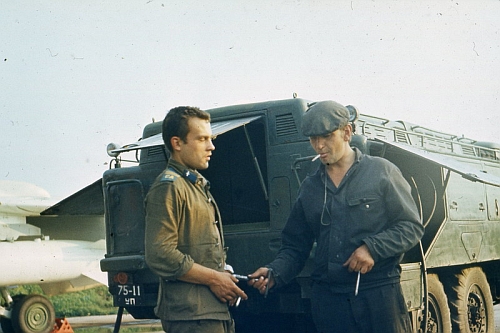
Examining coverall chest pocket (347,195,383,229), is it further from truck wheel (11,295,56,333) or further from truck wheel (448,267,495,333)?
truck wheel (11,295,56,333)

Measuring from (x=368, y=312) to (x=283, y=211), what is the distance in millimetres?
2728

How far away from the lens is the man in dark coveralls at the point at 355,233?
367cm

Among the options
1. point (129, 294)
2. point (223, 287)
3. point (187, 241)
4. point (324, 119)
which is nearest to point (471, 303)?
point (129, 294)

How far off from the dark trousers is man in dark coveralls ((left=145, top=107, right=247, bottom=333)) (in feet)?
1.76

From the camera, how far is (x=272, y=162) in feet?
21.4

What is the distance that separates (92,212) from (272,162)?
2.84m

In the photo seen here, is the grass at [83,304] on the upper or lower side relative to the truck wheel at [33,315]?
lower

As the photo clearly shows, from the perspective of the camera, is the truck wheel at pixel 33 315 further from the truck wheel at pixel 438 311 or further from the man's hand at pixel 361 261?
the man's hand at pixel 361 261

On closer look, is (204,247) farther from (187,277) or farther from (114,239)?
(114,239)

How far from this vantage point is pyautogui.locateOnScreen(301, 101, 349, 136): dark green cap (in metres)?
3.76

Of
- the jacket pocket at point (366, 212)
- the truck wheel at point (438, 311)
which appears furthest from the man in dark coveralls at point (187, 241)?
the truck wheel at point (438, 311)

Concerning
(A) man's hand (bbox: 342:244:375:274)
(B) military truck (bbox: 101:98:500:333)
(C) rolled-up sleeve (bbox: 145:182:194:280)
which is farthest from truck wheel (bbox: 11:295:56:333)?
(A) man's hand (bbox: 342:244:375:274)

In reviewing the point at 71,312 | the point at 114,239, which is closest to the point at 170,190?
the point at 114,239

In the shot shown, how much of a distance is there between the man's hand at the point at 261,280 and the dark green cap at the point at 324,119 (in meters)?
0.79
